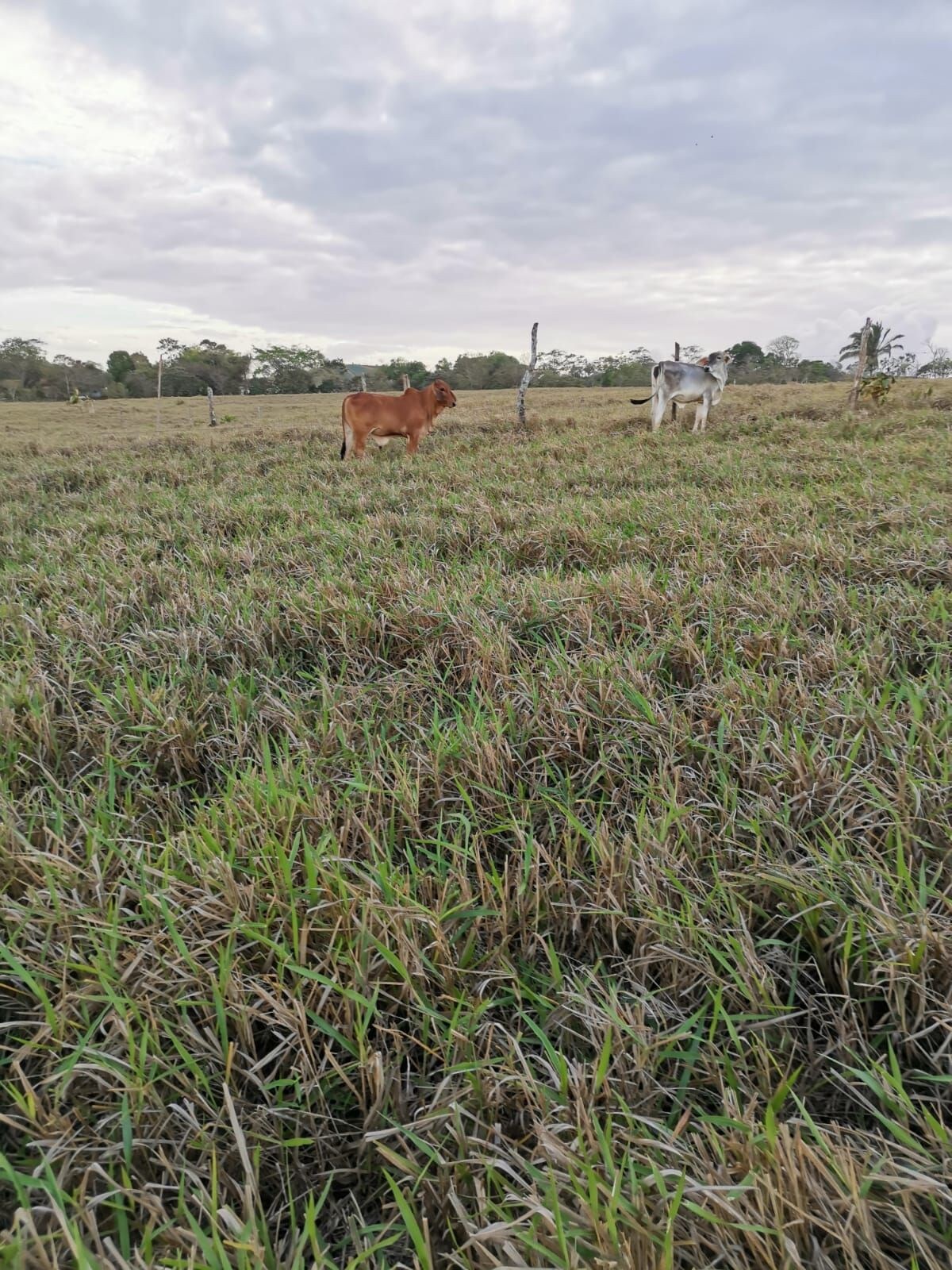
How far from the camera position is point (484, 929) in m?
1.36

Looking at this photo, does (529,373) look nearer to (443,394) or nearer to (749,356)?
(443,394)

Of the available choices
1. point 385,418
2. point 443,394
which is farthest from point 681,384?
point 385,418

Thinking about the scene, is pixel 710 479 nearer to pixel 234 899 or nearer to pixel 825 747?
pixel 825 747

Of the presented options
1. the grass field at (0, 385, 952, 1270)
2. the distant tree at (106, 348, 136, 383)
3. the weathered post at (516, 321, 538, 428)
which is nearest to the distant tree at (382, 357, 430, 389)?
the distant tree at (106, 348, 136, 383)

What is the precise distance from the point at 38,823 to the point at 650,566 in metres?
3.05

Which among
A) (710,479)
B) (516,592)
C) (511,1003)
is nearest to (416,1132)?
(511,1003)

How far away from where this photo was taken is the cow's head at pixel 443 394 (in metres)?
10.3

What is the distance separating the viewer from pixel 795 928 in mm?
1332

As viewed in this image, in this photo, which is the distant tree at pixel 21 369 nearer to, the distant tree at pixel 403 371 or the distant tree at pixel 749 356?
the distant tree at pixel 403 371

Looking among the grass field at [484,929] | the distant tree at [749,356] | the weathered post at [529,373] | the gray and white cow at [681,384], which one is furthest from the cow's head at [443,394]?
the distant tree at [749,356]

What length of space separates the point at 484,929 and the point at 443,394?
10211 millimetres

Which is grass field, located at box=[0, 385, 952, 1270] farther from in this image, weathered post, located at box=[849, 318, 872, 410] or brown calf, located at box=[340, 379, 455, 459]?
weathered post, located at box=[849, 318, 872, 410]

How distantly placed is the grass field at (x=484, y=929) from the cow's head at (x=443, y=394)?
8.08 metres

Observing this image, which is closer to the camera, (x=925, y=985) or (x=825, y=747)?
(x=925, y=985)
